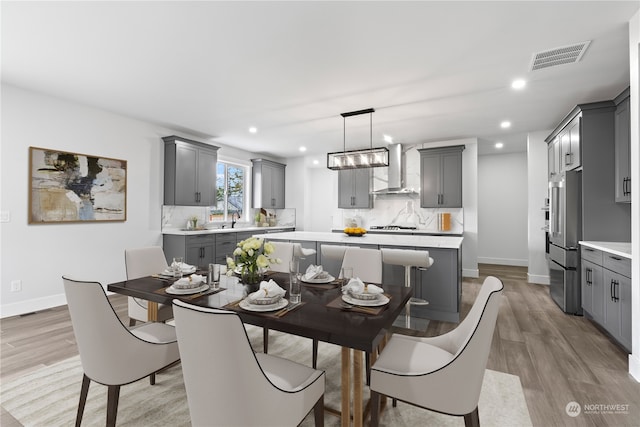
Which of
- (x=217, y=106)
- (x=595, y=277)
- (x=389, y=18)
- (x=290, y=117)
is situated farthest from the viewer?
(x=290, y=117)

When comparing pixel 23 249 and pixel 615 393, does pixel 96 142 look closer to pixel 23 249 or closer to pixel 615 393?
pixel 23 249

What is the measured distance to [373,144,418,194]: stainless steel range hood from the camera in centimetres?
623

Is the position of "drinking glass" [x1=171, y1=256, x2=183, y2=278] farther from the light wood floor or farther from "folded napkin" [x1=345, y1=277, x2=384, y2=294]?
"folded napkin" [x1=345, y1=277, x2=384, y2=294]

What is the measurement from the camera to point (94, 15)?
2.22 m

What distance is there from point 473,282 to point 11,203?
269 inches

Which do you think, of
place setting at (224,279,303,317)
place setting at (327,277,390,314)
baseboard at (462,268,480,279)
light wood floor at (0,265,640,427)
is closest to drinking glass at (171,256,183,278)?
place setting at (224,279,303,317)

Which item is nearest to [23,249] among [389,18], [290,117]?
[290,117]

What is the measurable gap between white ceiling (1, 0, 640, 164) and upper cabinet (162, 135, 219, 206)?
635 mm

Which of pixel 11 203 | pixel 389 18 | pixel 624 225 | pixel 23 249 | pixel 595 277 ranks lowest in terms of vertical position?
pixel 595 277

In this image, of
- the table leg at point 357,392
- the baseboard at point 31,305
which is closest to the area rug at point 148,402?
the table leg at point 357,392

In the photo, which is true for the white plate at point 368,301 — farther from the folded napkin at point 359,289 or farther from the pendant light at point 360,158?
the pendant light at point 360,158

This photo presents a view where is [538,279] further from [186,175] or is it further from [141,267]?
[186,175]

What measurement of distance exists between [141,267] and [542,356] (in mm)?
3616

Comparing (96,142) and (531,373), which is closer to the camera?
(531,373)
